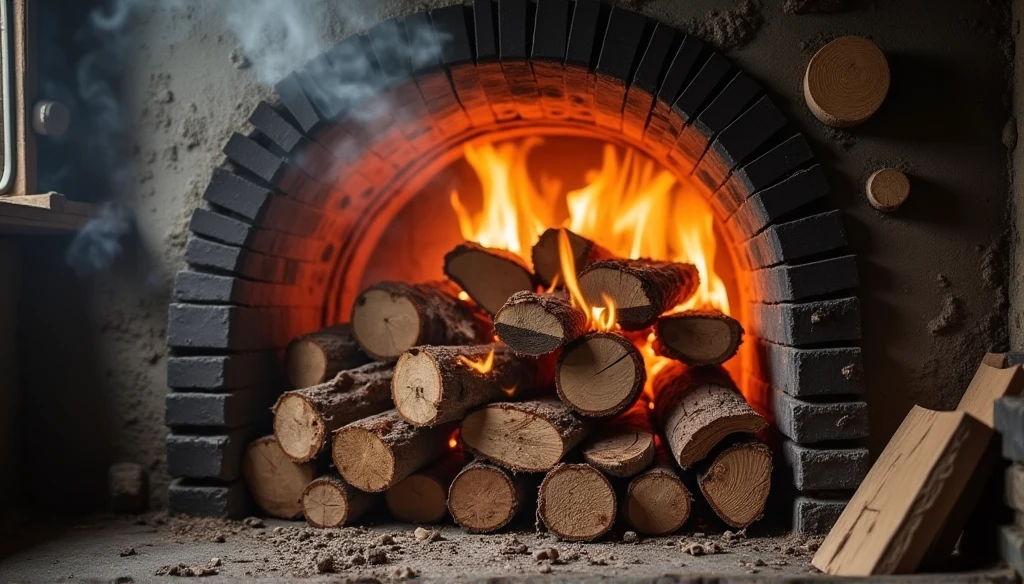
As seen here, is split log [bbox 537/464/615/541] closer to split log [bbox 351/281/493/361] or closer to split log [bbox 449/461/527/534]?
split log [bbox 449/461/527/534]

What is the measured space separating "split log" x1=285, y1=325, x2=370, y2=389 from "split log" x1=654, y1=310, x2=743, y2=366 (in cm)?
136

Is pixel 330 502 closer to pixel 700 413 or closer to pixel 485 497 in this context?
pixel 485 497

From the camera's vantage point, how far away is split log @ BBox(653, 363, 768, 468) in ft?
9.45

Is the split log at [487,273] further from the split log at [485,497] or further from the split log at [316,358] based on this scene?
the split log at [485,497]

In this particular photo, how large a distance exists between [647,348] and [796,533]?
1199mm

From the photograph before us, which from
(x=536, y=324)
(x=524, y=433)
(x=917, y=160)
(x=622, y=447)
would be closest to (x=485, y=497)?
(x=524, y=433)

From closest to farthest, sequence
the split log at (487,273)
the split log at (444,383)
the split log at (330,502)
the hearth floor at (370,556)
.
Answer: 1. the hearth floor at (370,556)
2. the split log at (444,383)
3. the split log at (330,502)
4. the split log at (487,273)

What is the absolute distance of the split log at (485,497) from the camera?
3031 mm

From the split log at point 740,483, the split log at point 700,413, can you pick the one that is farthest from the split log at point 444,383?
the split log at point 740,483

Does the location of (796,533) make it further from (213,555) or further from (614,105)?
(213,555)

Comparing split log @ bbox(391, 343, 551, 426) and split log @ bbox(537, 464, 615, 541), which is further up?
split log @ bbox(391, 343, 551, 426)

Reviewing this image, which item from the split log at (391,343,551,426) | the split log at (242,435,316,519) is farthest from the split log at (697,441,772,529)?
the split log at (242,435,316,519)

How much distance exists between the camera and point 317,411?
3.14 meters

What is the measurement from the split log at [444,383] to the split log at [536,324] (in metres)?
0.20
